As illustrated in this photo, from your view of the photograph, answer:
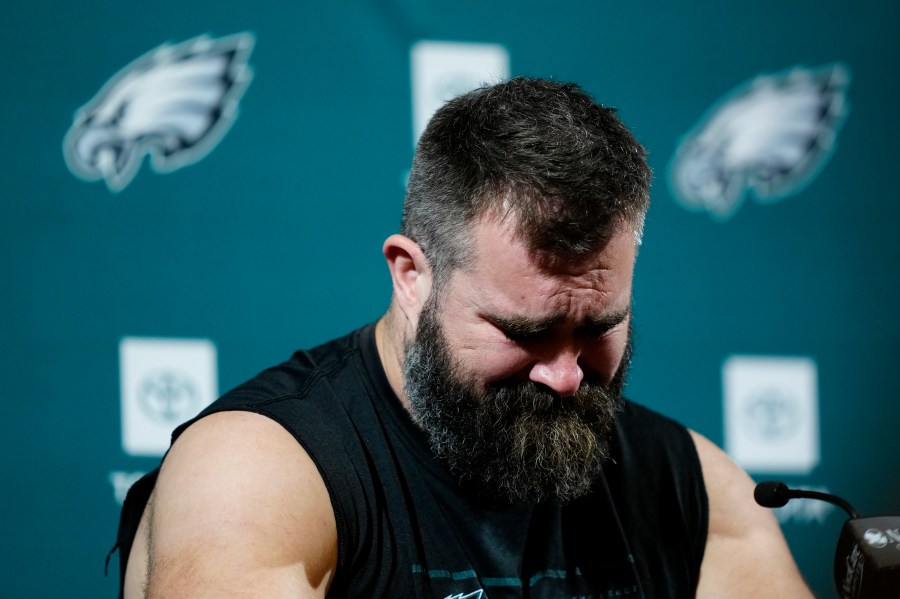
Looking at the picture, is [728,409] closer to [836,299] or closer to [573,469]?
[836,299]

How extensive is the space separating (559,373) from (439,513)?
23 centimetres

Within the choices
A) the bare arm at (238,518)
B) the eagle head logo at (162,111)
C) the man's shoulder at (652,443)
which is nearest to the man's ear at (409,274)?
the bare arm at (238,518)

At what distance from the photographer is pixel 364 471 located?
46.6 inches

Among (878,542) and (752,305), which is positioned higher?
(752,305)

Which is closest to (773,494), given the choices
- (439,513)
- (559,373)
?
(559,373)

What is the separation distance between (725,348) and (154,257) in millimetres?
1097

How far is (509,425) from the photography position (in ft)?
3.88

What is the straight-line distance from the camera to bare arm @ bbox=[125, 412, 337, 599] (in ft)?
3.32

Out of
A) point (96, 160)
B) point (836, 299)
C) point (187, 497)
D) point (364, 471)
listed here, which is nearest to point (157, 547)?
point (187, 497)

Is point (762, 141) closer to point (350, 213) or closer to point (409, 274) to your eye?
point (350, 213)

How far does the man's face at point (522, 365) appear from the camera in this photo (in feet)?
3.71

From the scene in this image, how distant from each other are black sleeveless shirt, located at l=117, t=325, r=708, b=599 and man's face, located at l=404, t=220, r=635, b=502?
5cm

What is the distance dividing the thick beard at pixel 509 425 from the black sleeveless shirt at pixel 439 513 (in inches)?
1.9

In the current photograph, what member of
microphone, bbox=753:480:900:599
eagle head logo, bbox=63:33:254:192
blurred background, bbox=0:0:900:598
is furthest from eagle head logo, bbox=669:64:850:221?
microphone, bbox=753:480:900:599
